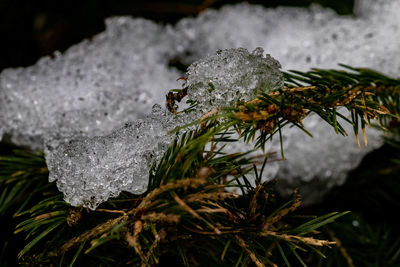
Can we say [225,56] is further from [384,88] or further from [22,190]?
[22,190]

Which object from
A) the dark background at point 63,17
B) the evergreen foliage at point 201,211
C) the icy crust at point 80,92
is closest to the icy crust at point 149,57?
the icy crust at point 80,92

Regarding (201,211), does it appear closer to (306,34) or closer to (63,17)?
(306,34)

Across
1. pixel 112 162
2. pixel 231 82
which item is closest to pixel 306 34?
pixel 231 82

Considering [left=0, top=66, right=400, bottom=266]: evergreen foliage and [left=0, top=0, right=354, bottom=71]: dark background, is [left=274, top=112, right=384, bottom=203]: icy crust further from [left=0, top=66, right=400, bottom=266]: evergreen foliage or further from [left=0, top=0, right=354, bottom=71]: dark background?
[left=0, top=0, right=354, bottom=71]: dark background

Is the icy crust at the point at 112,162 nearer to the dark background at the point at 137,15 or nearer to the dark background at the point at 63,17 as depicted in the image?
the dark background at the point at 137,15

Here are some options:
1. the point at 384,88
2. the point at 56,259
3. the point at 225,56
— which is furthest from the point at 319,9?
the point at 56,259

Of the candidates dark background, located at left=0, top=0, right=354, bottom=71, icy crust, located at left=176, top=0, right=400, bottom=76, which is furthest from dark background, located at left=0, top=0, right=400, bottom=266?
icy crust, located at left=176, top=0, right=400, bottom=76
